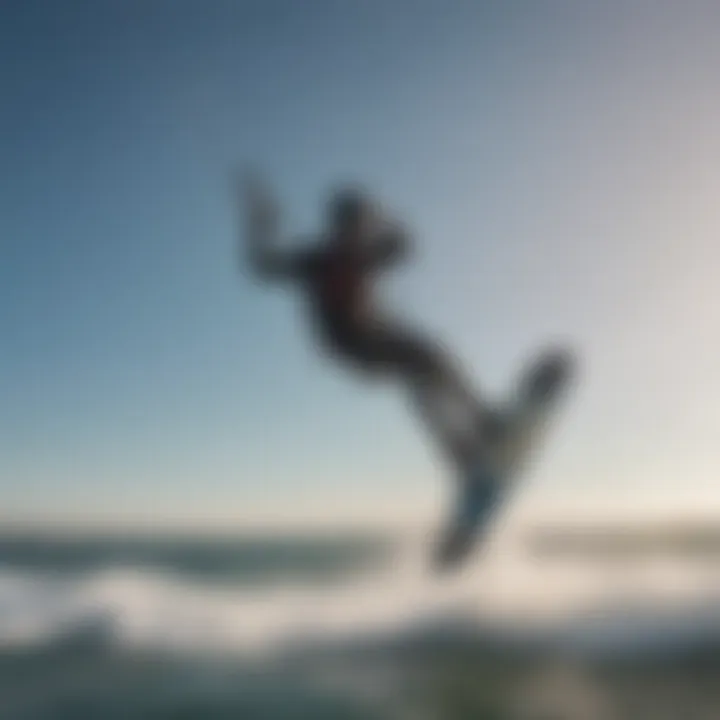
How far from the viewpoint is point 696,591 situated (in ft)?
7.13

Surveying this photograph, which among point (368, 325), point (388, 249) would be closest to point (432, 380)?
point (368, 325)

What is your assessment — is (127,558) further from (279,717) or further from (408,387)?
(408,387)

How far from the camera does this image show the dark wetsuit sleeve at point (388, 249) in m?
1.93

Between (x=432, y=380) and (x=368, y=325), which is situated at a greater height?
(x=368, y=325)

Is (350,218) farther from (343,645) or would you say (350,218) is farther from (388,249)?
(343,645)

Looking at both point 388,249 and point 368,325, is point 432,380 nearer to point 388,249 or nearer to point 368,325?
point 368,325

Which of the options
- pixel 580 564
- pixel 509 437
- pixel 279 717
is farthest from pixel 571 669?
pixel 279 717

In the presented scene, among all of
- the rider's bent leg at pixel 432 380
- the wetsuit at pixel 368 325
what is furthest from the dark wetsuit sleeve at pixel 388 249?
the rider's bent leg at pixel 432 380

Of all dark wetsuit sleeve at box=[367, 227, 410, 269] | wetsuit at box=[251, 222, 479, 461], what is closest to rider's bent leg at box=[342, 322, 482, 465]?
wetsuit at box=[251, 222, 479, 461]

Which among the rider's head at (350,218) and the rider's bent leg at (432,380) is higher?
the rider's head at (350,218)

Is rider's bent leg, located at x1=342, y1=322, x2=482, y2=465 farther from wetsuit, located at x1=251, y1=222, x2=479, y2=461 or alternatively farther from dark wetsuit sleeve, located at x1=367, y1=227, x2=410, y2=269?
dark wetsuit sleeve, located at x1=367, y1=227, x2=410, y2=269

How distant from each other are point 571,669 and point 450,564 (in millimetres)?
434

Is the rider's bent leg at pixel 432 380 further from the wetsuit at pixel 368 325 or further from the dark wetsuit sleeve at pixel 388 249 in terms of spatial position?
the dark wetsuit sleeve at pixel 388 249

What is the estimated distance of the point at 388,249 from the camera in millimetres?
1938
